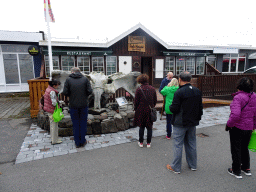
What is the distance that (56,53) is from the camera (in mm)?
10133

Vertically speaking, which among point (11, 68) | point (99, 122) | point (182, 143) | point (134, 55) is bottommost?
point (99, 122)

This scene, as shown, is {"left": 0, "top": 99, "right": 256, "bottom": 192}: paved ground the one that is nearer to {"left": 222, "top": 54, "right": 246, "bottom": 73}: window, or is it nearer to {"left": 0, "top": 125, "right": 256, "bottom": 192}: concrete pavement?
{"left": 0, "top": 125, "right": 256, "bottom": 192}: concrete pavement

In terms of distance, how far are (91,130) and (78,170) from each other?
1.92 metres

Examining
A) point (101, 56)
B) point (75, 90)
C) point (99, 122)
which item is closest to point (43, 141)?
point (99, 122)

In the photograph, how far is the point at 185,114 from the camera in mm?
2965

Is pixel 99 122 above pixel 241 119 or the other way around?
the other way around

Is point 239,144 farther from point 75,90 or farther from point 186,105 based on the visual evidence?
point 75,90

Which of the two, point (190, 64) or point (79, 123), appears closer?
point (79, 123)

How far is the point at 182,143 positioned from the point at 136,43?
Result: 989 centimetres

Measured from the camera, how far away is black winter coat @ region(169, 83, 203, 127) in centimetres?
292

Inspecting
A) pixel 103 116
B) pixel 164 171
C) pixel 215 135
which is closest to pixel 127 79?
pixel 103 116

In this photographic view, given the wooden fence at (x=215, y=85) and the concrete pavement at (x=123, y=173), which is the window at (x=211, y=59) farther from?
the concrete pavement at (x=123, y=173)

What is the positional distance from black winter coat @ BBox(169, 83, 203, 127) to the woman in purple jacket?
0.54 meters

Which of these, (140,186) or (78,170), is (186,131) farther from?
(78,170)
